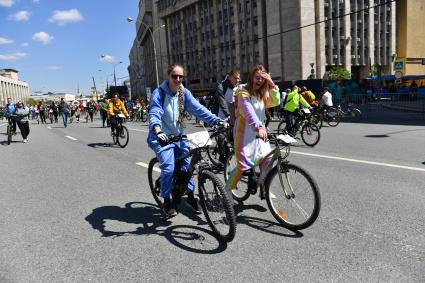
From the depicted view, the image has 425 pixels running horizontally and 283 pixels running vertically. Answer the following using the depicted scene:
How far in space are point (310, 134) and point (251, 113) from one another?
6.90 metres

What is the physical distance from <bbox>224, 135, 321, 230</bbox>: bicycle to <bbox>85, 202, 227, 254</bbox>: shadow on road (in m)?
0.81

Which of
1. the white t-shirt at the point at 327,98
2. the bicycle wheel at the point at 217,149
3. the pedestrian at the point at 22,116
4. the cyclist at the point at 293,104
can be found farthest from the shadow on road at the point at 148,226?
the white t-shirt at the point at 327,98

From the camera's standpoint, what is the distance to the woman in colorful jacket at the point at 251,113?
418cm

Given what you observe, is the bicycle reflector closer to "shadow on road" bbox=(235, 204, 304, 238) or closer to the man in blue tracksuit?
"shadow on road" bbox=(235, 204, 304, 238)

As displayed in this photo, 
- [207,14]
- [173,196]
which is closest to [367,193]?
[173,196]

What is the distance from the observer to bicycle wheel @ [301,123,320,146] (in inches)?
414

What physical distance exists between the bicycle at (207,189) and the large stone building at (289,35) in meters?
47.5

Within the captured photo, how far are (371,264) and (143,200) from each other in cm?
334

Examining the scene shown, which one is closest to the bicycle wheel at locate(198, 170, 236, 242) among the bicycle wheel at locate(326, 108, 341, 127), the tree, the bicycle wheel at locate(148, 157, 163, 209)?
the bicycle wheel at locate(148, 157, 163, 209)

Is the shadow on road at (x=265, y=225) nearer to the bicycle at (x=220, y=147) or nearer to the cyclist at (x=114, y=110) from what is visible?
the bicycle at (x=220, y=147)

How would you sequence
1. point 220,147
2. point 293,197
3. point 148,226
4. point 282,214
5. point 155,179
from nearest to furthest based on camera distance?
point 293,197 → point 282,214 → point 148,226 → point 155,179 → point 220,147

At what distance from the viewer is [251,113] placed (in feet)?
13.5

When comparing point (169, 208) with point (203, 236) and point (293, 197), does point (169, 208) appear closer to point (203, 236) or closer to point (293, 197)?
point (203, 236)

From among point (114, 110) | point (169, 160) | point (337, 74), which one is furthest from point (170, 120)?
point (337, 74)
